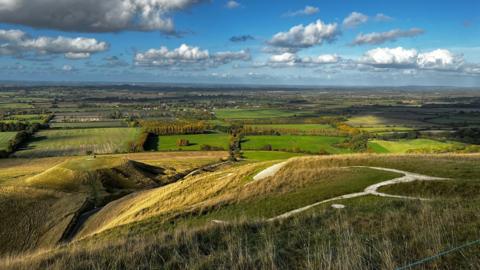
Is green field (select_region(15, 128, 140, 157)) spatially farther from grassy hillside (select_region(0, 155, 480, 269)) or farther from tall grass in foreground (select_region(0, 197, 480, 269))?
tall grass in foreground (select_region(0, 197, 480, 269))

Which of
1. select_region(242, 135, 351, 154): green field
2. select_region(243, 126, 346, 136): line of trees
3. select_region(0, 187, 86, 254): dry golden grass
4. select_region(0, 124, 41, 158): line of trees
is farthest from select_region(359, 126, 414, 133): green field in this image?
select_region(0, 124, 41, 158): line of trees

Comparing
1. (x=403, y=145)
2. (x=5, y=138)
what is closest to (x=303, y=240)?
(x=403, y=145)

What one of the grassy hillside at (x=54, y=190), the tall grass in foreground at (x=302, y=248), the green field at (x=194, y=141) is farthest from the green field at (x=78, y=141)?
the tall grass in foreground at (x=302, y=248)

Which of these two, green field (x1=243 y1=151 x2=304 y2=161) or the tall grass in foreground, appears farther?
green field (x1=243 y1=151 x2=304 y2=161)

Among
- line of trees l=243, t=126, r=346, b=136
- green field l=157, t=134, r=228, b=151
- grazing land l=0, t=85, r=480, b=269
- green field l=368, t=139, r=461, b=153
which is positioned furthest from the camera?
line of trees l=243, t=126, r=346, b=136

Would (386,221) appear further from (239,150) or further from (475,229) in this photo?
(239,150)

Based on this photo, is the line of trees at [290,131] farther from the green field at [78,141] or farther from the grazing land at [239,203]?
the green field at [78,141]
